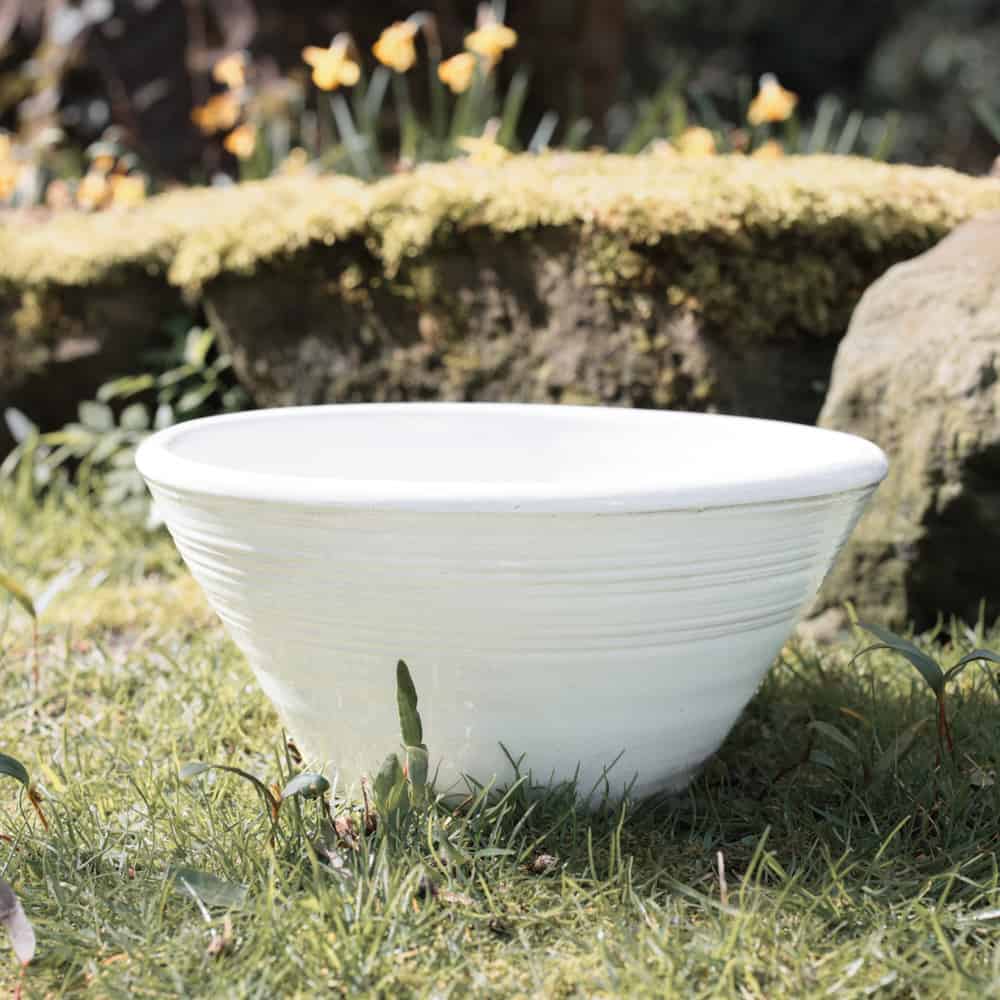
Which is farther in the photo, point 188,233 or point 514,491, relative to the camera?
point 188,233

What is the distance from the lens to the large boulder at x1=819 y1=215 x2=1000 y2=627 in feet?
7.27

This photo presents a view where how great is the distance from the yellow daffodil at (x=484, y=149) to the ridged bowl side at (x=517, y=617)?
6.14 ft

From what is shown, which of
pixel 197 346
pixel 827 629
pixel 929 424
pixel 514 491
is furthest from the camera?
pixel 197 346

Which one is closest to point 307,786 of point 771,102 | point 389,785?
point 389,785

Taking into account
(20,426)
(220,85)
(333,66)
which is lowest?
(20,426)

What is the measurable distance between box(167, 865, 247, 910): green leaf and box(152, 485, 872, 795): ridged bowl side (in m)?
0.26

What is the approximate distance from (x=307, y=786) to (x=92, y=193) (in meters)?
2.92

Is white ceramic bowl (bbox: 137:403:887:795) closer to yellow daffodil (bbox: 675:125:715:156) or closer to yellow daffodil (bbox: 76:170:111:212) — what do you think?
yellow daffodil (bbox: 675:125:715:156)

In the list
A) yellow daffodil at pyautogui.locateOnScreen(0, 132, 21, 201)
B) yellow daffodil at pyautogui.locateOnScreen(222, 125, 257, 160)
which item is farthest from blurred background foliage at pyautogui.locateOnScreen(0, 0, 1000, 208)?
yellow daffodil at pyautogui.locateOnScreen(0, 132, 21, 201)

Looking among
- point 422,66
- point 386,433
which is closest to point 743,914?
point 386,433

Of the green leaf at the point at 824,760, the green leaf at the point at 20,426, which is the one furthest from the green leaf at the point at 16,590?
the green leaf at the point at 20,426

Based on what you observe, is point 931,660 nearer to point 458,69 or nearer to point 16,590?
point 16,590

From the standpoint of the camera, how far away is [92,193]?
3.83 meters

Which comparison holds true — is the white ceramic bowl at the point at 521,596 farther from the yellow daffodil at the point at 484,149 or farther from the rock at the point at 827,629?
the yellow daffodil at the point at 484,149
